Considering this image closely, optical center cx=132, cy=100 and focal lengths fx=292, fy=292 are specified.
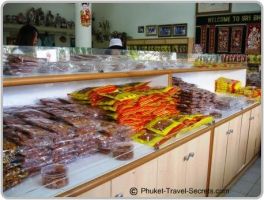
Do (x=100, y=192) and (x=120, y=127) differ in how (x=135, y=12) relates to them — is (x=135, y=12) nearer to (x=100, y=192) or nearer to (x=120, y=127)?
(x=120, y=127)

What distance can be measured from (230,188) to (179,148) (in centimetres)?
126

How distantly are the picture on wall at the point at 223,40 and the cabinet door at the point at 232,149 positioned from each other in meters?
3.11

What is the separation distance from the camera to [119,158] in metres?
1.41

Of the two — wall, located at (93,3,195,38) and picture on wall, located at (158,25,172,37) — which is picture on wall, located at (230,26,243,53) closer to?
wall, located at (93,3,195,38)

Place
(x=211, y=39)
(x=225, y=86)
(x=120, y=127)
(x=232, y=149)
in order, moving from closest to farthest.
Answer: (x=120, y=127) → (x=232, y=149) → (x=225, y=86) → (x=211, y=39)

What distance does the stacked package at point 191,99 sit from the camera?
2.20 m

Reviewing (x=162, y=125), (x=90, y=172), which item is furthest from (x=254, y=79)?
(x=90, y=172)

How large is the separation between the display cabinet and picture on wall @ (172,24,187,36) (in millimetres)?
3729

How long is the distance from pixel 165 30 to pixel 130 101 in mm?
4802

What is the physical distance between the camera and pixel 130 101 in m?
1.71

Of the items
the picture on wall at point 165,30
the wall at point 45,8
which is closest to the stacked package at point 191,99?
the picture on wall at point 165,30

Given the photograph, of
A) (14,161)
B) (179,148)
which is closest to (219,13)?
(179,148)

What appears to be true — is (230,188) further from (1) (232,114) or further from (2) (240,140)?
(1) (232,114)

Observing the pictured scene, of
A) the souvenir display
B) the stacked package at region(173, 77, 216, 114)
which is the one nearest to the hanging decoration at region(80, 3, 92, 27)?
the souvenir display
